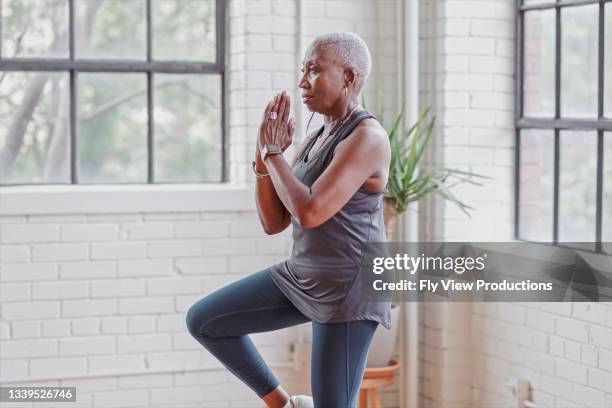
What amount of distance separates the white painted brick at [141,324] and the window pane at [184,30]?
1320mm

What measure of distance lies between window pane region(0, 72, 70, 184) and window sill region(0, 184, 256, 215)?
0.34 ft

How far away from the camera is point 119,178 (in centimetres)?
512

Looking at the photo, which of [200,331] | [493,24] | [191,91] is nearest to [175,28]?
[191,91]

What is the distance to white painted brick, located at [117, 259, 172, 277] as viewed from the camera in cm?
486

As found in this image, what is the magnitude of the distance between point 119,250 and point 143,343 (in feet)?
1.55

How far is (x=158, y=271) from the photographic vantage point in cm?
490

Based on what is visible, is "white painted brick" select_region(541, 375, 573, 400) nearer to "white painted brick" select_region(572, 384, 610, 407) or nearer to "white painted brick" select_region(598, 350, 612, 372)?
"white painted brick" select_region(572, 384, 610, 407)

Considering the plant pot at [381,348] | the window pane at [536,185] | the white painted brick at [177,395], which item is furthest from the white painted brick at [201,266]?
the window pane at [536,185]

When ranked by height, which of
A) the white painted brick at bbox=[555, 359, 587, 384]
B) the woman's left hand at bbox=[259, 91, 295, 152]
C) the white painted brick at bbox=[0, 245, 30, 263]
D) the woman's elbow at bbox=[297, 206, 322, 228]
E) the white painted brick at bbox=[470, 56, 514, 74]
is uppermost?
the white painted brick at bbox=[470, 56, 514, 74]

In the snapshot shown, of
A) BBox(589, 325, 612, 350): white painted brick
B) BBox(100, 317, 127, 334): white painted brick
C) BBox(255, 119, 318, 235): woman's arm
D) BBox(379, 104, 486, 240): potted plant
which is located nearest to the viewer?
BBox(255, 119, 318, 235): woman's arm

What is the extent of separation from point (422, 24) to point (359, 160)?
205cm

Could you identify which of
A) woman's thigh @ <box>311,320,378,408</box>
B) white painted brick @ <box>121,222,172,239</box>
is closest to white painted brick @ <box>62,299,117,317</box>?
white painted brick @ <box>121,222,172,239</box>

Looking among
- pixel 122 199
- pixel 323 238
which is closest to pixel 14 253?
pixel 122 199

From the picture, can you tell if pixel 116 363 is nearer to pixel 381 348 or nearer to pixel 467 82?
pixel 381 348
